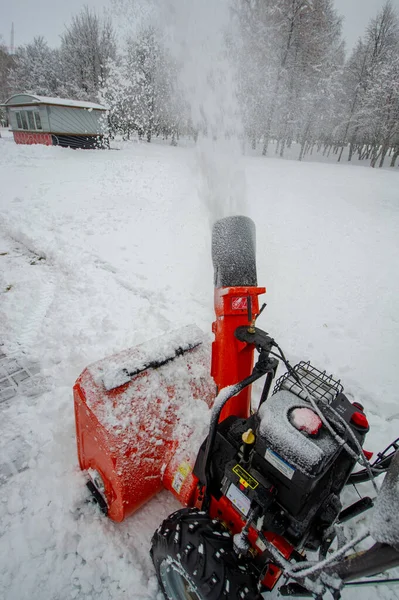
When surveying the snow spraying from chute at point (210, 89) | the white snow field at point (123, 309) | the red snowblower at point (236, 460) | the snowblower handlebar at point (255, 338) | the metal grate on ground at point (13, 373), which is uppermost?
the snow spraying from chute at point (210, 89)

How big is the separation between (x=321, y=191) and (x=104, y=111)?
57.4ft

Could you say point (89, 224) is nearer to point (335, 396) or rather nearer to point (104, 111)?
point (335, 396)

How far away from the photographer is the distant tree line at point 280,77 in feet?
64.3

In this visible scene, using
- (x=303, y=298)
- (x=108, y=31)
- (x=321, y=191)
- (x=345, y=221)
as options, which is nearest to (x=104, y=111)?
(x=108, y=31)

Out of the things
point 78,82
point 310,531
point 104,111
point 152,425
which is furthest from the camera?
point 78,82

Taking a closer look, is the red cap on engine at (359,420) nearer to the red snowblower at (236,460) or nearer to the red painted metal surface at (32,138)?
the red snowblower at (236,460)

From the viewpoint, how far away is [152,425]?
6.68 feet

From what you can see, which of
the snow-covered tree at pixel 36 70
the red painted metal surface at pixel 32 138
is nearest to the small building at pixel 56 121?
the red painted metal surface at pixel 32 138

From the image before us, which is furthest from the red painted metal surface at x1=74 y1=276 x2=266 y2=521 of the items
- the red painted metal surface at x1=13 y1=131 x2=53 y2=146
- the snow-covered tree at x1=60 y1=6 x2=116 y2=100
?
the snow-covered tree at x1=60 y1=6 x2=116 y2=100

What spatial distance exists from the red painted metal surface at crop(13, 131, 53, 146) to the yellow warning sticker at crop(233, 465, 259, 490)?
2353cm

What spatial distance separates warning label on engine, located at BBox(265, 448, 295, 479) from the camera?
4.25 ft

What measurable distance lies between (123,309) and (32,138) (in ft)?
71.4

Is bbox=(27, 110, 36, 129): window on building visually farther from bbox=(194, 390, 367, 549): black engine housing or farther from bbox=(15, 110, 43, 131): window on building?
bbox=(194, 390, 367, 549): black engine housing

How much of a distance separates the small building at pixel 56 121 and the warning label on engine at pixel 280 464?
23346 millimetres
